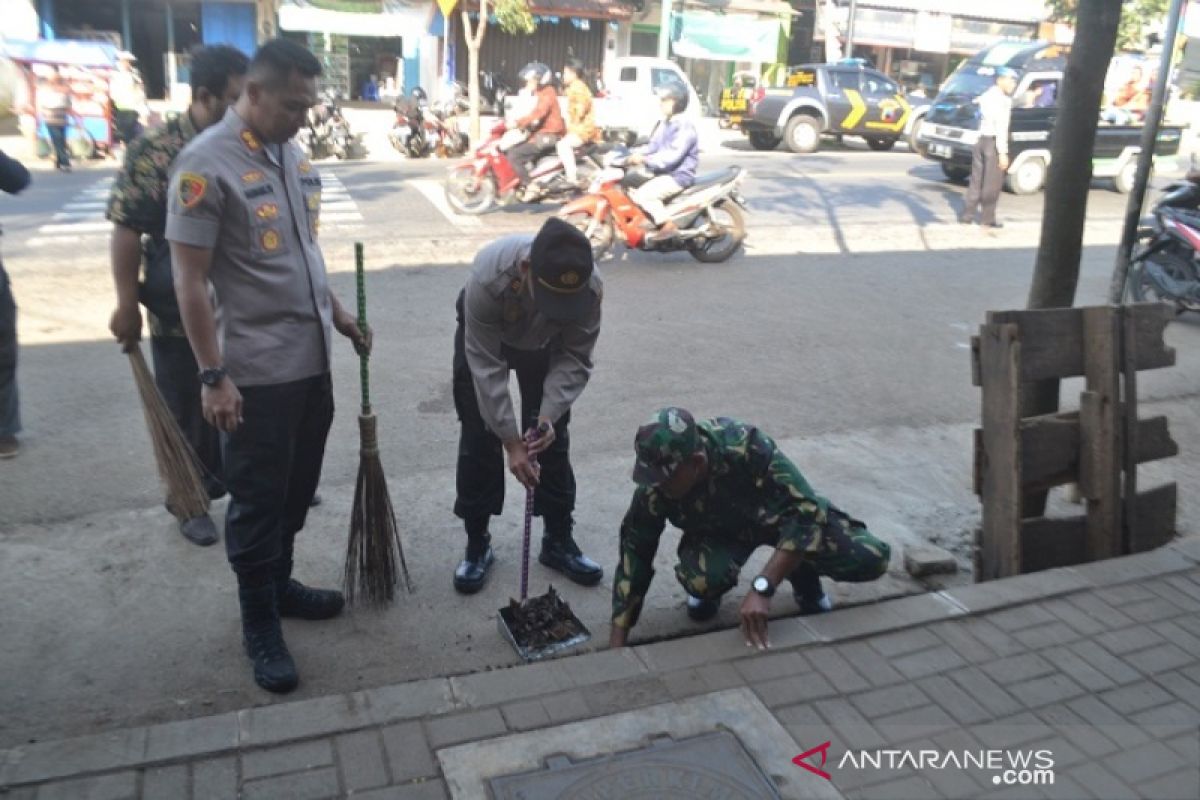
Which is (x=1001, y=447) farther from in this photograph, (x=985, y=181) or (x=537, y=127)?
(x=985, y=181)

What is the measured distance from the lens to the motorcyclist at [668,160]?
8602 mm

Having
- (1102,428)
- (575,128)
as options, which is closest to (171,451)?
(1102,428)

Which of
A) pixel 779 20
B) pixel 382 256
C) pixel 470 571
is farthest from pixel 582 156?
pixel 779 20

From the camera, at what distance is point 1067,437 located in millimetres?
3744

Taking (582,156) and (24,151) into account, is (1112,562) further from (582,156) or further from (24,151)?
(24,151)

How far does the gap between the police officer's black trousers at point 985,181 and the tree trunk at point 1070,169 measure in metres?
7.39

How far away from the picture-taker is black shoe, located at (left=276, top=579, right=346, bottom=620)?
133 inches

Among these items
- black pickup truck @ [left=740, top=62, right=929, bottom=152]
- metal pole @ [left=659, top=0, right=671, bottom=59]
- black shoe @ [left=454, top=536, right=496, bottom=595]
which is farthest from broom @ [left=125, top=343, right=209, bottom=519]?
metal pole @ [left=659, top=0, right=671, bottom=59]

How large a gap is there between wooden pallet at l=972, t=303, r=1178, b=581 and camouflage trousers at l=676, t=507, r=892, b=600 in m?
0.61

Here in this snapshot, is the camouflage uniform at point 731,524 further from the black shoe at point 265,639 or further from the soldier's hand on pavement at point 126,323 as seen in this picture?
the soldier's hand on pavement at point 126,323

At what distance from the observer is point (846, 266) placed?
9.38 meters

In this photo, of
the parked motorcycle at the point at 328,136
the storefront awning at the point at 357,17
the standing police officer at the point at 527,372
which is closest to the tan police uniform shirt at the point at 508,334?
the standing police officer at the point at 527,372

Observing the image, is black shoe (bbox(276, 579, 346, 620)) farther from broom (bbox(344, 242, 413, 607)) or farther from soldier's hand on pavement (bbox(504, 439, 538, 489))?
soldier's hand on pavement (bbox(504, 439, 538, 489))

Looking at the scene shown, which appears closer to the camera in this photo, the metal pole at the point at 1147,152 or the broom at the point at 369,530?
the broom at the point at 369,530
